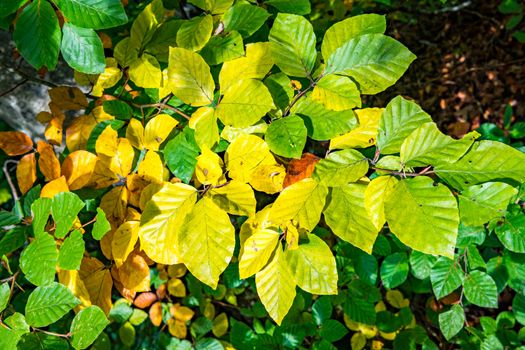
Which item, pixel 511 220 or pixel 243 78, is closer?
pixel 243 78

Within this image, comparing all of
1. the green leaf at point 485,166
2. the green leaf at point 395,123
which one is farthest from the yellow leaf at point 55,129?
the green leaf at point 485,166

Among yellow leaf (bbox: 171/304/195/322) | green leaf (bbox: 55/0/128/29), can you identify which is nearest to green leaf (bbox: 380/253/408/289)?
yellow leaf (bbox: 171/304/195/322)

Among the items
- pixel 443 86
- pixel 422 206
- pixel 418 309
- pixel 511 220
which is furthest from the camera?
pixel 443 86

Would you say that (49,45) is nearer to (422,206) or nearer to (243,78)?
(243,78)

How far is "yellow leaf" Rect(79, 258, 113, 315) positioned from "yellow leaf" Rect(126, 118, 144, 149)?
0.31 metres

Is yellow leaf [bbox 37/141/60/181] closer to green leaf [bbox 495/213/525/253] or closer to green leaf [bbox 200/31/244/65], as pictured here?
green leaf [bbox 200/31/244/65]

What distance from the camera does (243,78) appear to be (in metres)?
0.75

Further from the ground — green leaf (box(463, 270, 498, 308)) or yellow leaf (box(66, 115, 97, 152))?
yellow leaf (box(66, 115, 97, 152))

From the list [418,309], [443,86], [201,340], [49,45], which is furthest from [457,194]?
[443,86]

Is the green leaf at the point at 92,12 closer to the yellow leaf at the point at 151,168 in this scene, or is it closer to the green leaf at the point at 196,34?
the green leaf at the point at 196,34

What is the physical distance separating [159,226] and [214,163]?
0.15 m

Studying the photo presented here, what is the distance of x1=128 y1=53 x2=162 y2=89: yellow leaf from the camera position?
88 cm

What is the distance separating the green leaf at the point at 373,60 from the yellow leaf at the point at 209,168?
0.28 metres

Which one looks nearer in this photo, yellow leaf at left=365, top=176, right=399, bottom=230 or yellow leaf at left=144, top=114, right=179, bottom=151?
yellow leaf at left=365, top=176, right=399, bottom=230
